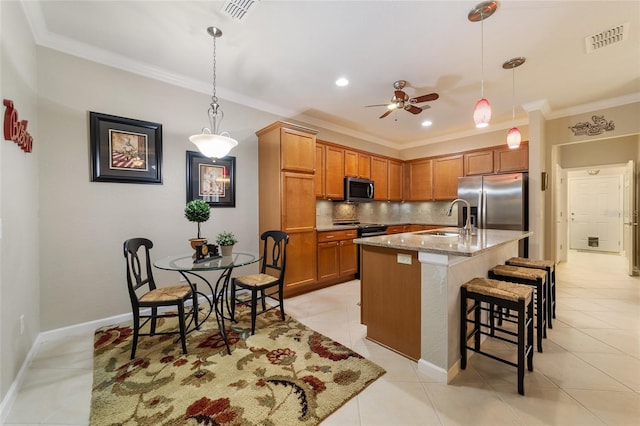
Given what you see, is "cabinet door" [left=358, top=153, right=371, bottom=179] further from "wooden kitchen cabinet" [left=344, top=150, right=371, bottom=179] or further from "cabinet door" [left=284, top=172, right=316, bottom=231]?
"cabinet door" [left=284, top=172, right=316, bottom=231]

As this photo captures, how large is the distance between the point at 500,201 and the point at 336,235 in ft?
9.18

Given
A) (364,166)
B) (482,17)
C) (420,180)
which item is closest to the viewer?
(482,17)

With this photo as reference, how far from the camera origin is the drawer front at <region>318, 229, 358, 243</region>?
4004mm

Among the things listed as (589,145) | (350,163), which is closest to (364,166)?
(350,163)

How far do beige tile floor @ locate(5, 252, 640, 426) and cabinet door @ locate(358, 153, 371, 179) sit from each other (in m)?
3.16

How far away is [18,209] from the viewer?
6.19 feet

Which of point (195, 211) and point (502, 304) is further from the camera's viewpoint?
point (195, 211)

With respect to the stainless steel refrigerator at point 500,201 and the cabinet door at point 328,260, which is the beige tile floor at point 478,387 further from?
the stainless steel refrigerator at point 500,201

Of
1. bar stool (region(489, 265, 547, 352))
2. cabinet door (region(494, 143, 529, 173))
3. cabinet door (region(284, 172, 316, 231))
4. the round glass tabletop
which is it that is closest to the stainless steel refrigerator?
cabinet door (region(494, 143, 529, 173))

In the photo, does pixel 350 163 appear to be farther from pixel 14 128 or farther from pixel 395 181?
pixel 14 128

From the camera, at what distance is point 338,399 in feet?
5.42

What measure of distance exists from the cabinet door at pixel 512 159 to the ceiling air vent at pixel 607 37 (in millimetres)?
2058

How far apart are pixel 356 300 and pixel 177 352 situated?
2.16 metres

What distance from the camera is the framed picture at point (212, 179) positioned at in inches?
126
